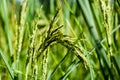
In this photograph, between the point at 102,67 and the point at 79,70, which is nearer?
the point at 102,67

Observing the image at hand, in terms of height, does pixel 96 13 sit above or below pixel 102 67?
above

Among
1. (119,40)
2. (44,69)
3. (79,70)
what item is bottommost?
(79,70)

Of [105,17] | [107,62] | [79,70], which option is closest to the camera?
[105,17]

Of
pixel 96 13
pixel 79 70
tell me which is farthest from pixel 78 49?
pixel 79 70

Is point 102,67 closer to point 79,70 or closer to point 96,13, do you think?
point 96,13

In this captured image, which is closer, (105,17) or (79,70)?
(105,17)

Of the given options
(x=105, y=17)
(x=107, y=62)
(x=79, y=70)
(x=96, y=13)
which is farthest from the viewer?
(x=79, y=70)

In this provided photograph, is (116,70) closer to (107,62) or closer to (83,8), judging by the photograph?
(107,62)

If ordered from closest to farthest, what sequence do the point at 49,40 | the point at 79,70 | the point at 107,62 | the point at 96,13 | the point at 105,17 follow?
1. the point at 49,40
2. the point at 105,17
3. the point at 107,62
4. the point at 96,13
5. the point at 79,70

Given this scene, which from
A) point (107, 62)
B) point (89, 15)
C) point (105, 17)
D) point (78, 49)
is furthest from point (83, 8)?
point (78, 49)
